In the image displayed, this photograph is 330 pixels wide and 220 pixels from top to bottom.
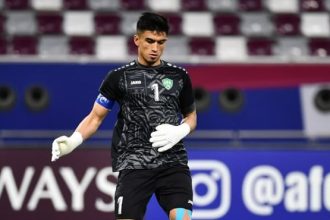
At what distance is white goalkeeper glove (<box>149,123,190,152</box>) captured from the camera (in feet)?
13.0

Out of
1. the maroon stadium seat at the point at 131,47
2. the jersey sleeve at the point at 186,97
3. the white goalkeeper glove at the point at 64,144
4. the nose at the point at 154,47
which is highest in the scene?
A: the nose at the point at 154,47

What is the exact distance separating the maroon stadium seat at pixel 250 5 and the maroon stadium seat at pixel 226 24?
14 cm

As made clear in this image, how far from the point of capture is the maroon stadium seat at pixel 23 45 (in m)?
6.65

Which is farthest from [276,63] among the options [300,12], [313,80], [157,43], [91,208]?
[157,43]

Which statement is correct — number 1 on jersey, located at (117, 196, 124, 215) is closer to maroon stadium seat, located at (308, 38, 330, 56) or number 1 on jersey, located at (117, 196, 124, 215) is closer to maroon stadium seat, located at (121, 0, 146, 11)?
maroon stadium seat, located at (121, 0, 146, 11)

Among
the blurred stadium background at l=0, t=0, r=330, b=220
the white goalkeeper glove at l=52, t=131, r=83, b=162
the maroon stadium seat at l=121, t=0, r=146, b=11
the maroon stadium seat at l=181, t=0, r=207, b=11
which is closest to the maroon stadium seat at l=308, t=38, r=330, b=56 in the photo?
the blurred stadium background at l=0, t=0, r=330, b=220

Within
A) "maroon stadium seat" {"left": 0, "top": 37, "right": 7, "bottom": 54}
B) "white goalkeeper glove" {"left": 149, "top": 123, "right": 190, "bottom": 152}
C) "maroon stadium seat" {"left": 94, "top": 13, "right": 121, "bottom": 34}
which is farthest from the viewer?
"maroon stadium seat" {"left": 94, "top": 13, "right": 121, "bottom": 34}

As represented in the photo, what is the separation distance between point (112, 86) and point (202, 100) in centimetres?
218

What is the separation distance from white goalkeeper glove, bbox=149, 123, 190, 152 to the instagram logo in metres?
1.54

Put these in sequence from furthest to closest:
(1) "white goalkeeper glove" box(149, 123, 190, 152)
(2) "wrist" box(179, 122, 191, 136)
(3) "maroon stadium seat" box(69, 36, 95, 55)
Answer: (3) "maroon stadium seat" box(69, 36, 95, 55)
(2) "wrist" box(179, 122, 191, 136)
(1) "white goalkeeper glove" box(149, 123, 190, 152)

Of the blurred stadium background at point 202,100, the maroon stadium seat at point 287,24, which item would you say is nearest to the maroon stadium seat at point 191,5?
the blurred stadium background at point 202,100

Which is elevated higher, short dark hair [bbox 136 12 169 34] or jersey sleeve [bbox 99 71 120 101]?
short dark hair [bbox 136 12 169 34]

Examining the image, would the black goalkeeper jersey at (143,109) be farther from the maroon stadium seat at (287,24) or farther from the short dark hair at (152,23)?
the maroon stadium seat at (287,24)

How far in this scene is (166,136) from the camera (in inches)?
156
